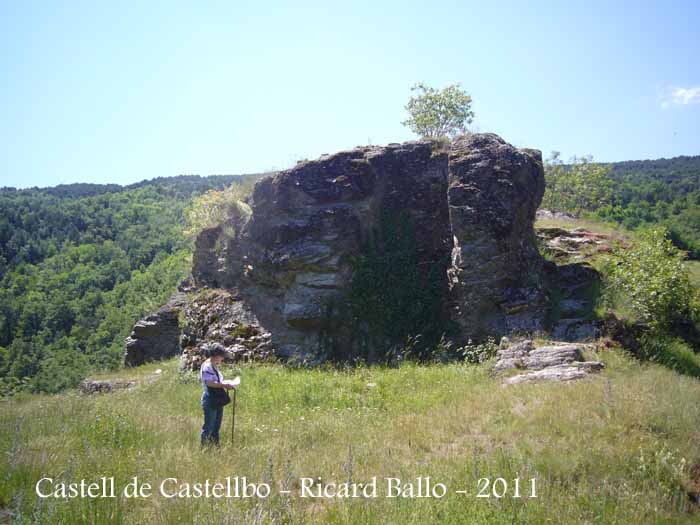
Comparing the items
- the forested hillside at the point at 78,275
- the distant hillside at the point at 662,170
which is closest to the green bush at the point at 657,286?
the forested hillside at the point at 78,275

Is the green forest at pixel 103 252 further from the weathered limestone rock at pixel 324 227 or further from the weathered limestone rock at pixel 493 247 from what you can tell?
the weathered limestone rock at pixel 324 227

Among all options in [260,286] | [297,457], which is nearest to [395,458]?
[297,457]

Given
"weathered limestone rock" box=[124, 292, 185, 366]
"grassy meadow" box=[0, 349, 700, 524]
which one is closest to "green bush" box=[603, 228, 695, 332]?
"grassy meadow" box=[0, 349, 700, 524]

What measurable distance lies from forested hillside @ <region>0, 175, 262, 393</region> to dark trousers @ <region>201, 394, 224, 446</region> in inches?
1319

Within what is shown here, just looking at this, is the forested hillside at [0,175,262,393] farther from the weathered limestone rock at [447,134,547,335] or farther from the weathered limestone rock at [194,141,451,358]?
the weathered limestone rock at [447,134,547,335]

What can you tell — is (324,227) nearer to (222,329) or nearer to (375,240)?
(375,240)

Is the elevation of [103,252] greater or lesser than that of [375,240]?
lesser

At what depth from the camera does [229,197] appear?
1667 centimetres

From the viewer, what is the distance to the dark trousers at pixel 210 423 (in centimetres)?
623

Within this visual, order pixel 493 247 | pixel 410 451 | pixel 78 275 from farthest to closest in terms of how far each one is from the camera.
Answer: pixel 78 275 → pixel 493 247 → pixel 410 451

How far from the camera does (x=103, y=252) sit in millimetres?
67688

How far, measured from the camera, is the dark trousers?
6230 mm

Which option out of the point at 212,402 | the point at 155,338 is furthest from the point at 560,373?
the point at 155,338

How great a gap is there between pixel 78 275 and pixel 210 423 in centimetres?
6627
